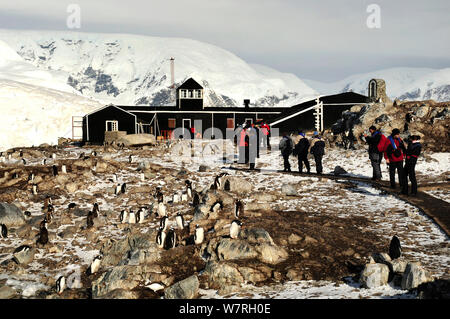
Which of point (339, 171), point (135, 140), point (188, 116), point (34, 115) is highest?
point (34, 115)

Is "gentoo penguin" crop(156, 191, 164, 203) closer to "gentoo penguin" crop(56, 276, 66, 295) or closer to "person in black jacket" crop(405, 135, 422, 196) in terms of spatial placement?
"gentoo penguin" crop(56, 276, 66, 295)

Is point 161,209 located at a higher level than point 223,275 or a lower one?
higher

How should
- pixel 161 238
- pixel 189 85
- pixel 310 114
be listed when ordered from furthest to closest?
pixel 189 85 → pixel 310 114 → pixel 161 238

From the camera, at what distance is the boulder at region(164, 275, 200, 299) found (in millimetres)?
8023

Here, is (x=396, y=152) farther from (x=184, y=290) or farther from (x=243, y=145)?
(x=184, y=290)

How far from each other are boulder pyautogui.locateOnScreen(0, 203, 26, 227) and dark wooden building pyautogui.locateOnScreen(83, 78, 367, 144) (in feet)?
92.6

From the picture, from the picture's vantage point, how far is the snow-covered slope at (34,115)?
106844 mm

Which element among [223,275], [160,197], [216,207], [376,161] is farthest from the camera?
[376,161]

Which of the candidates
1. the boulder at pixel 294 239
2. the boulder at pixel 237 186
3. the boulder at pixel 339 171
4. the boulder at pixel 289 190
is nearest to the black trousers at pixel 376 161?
the boulder at pixel 339 171

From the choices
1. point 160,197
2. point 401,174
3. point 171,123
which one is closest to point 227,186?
point 160,197

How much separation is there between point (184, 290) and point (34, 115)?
117 m

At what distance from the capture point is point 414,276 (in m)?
7.05

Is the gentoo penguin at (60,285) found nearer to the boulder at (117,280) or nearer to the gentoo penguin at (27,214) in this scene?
the boulder at (117,280)

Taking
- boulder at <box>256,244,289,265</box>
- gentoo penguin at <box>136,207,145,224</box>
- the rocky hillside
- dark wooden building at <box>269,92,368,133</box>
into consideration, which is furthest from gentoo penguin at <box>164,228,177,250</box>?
dark wooden building at <box>269,92,368,133</box>
